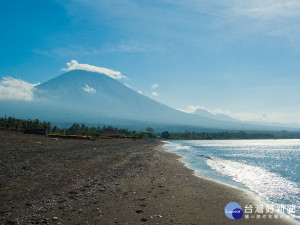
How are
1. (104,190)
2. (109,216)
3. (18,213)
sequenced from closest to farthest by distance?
(18,213) < (109,216) < (104,190)

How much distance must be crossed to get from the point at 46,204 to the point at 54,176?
4621 mm

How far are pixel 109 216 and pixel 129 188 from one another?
13.2ft

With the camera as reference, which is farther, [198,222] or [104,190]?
[104,190]

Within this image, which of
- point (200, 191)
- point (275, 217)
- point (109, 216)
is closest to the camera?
point (109, 216)

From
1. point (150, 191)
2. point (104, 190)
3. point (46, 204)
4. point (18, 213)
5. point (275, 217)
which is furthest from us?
point (150, 191)

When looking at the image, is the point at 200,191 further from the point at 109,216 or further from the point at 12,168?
the point at 12,168

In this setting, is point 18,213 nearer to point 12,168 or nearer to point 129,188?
point 129,188

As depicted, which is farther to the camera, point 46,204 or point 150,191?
point 150,191

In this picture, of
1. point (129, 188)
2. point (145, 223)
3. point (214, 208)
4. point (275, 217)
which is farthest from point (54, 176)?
point (275, 217)

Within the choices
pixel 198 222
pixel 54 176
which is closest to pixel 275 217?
pixel 198 222

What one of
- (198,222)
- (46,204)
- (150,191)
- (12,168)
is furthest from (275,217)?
(12,168)

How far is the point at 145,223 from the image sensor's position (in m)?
7.18

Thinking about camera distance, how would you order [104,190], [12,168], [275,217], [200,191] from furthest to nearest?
1. [12,168]
2. [200,191]
3. [104,190]
4. [275,217]

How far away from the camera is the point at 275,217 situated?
357 inches
